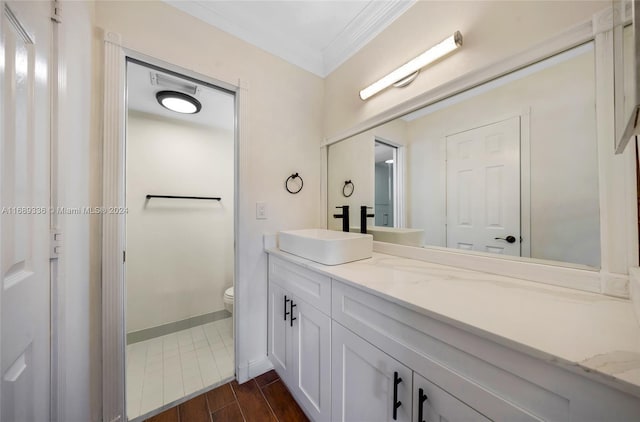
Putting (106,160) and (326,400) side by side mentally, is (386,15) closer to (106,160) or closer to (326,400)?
(106,160)

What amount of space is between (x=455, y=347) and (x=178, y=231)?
243cm

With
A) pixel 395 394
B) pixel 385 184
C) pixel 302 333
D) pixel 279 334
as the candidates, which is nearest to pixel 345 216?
pixel 385 184

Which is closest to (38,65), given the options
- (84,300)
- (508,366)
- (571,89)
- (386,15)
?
(84,300)

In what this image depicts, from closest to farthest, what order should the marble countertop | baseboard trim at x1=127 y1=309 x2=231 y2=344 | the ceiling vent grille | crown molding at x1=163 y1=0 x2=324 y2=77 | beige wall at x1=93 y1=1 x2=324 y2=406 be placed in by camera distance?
the marble countertop < beige wall at x1=93 y1=1 x2=324 y2=406 < crown molding at x1=163 y1=0 x2=324 y2=77 < the ceiling vent grille < baseboard trim at x1=127 y1=309 x2=231 y2=344

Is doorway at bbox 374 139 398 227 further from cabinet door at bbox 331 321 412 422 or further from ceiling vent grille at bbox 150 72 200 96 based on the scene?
ceiling vent grille at bbox 150 72 200 96

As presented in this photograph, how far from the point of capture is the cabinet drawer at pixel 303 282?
1.02m

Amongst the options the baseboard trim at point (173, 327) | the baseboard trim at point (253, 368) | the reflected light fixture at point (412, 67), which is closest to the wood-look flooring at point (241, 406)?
the baseboard trim at point (253, 368)

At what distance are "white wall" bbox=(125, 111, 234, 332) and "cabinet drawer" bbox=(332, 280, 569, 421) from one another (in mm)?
2053

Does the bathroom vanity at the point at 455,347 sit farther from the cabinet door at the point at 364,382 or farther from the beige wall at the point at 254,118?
the beige wall at the point at 254,118

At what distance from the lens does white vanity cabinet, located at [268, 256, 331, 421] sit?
1.02 metres

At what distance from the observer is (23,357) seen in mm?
579

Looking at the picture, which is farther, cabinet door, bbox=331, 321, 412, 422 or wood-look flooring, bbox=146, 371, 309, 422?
wood-look flooring, bbox=146, 371, 309, 422

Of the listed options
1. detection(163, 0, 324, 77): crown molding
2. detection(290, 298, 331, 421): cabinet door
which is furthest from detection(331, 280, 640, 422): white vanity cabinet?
detection(163, 0, 324, 77): crown molding

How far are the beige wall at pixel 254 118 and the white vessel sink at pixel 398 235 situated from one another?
55cm
